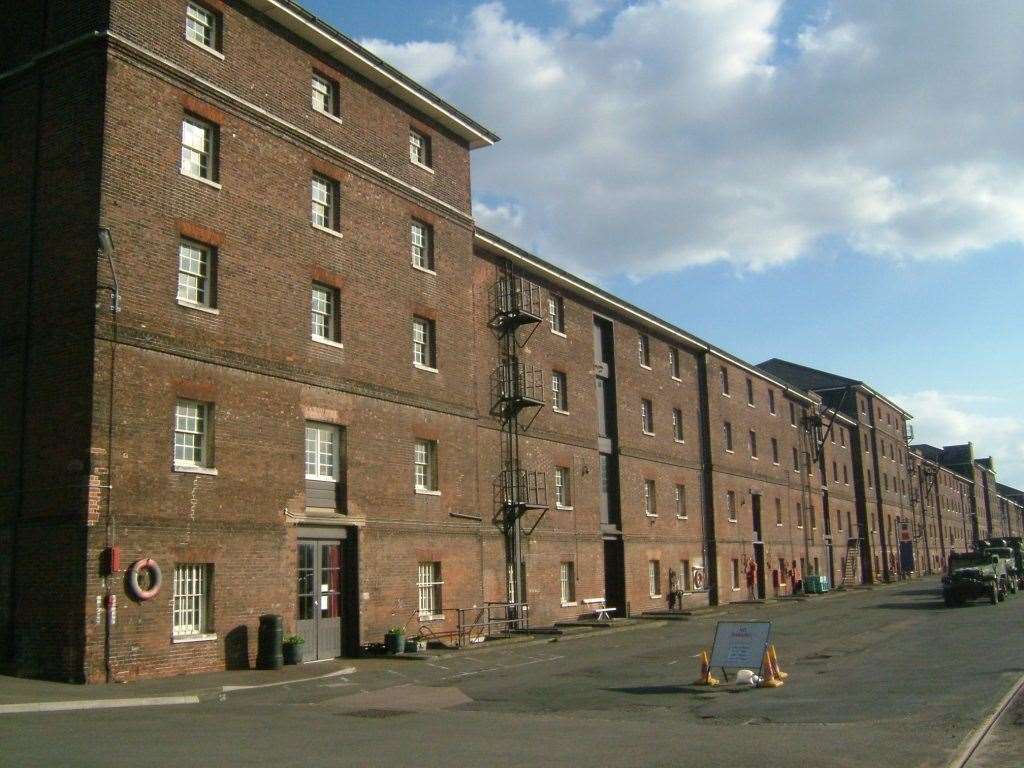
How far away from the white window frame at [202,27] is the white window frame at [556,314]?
1643 centimetres

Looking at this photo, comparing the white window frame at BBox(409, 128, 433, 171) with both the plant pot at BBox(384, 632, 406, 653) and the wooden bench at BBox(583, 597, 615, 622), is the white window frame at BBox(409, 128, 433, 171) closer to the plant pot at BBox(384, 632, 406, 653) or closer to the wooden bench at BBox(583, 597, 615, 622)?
the plant pot at BBox(384, 632, 406, 653)

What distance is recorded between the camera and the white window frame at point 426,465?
2633 centimetres

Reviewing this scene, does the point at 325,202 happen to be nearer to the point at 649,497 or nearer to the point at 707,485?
the point at 649,497

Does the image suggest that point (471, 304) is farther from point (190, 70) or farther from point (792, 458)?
point (792, 458)

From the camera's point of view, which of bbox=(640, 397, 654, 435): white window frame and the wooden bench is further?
bbox=(640, 397, 654, 435): white window frame

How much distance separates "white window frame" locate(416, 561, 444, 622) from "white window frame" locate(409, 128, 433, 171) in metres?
11.1

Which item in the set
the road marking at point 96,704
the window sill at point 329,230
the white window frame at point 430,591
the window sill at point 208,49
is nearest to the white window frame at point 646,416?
the white window frame at point 430,591

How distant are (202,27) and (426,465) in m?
12.1

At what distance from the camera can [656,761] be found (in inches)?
408

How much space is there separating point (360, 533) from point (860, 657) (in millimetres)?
11584

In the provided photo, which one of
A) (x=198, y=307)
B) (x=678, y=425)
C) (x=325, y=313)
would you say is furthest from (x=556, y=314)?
(x=198, y=307)

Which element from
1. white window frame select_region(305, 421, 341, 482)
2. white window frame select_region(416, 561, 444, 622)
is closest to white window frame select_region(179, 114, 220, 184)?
white window frame select_region(305, 421, 341, 482)

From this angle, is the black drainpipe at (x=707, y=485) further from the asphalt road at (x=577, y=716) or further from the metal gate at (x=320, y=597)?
the metal gate at (x=320, y=597)

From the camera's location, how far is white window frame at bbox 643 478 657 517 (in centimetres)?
4025
